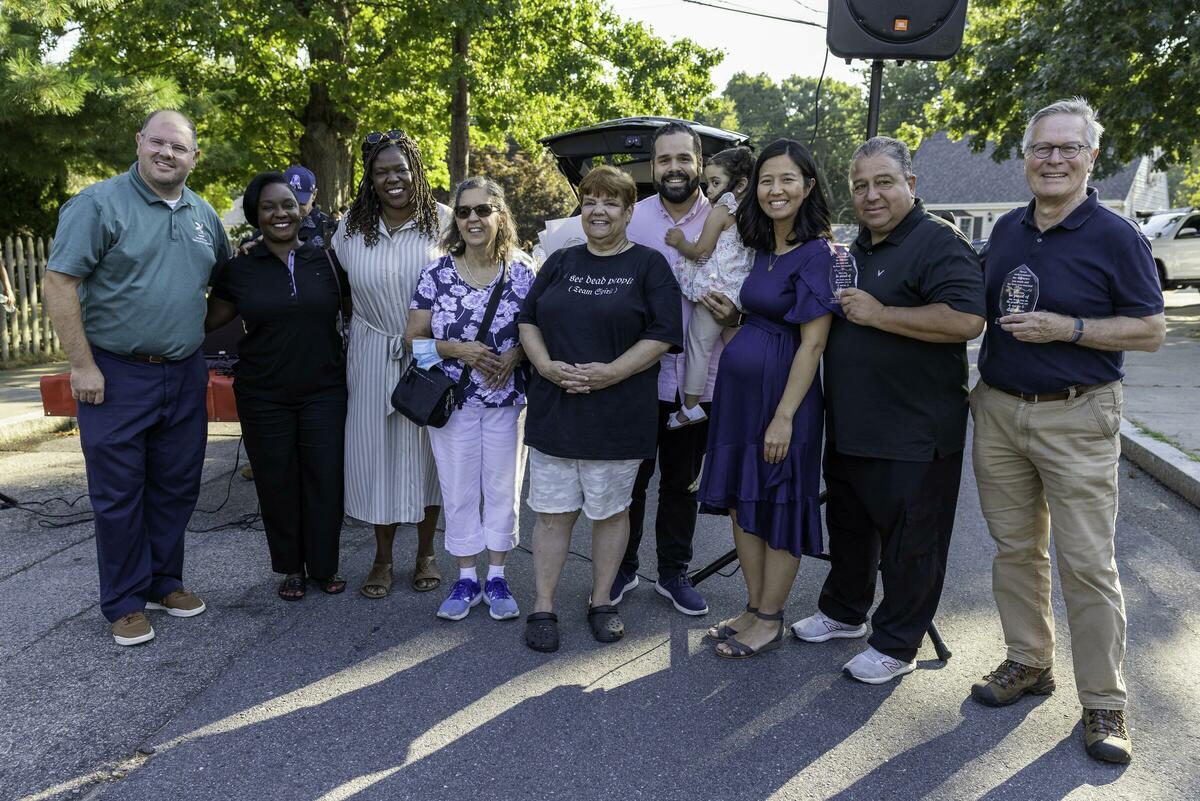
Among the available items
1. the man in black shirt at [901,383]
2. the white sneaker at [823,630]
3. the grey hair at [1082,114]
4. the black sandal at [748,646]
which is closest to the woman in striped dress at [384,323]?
the black sandal at [748,646]

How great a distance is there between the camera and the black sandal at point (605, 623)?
3.79 m

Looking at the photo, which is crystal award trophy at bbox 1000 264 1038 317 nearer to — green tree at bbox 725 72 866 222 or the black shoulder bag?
the black shoulder bag

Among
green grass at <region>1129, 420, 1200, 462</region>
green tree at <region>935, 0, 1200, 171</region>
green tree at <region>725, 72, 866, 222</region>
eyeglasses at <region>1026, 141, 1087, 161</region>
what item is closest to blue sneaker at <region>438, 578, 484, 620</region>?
eyeglasses at <region>1026, 141, 1087, 161</region>

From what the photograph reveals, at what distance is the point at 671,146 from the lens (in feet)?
12.6

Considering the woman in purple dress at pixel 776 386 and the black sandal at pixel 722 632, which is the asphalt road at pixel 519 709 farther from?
the woman in purple dress at pixel 776 386

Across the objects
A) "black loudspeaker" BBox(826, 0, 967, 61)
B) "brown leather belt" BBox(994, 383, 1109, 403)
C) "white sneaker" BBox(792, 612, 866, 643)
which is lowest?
"white sneaker" BBox(792, 612, 866, 643)

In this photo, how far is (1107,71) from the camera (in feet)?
42.7

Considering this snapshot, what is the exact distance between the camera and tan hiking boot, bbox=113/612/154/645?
3662 millimetres

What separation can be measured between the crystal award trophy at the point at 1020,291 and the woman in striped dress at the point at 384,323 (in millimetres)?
2401

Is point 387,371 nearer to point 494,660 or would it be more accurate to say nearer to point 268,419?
point 268,419

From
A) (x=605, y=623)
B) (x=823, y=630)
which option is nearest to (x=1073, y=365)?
(x=823, y=630)

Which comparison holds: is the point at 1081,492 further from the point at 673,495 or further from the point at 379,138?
the point at 379,138

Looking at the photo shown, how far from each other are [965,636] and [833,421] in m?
1.23

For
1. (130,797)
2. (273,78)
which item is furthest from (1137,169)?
(130,797)
